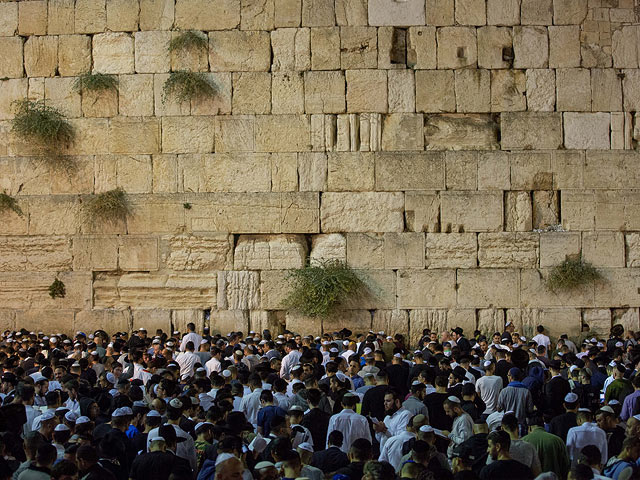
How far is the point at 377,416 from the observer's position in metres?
8.86

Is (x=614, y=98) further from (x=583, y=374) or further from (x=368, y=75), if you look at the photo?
(x=583, y=374)

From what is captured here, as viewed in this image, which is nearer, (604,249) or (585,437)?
(585,437)

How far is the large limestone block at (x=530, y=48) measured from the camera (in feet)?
56.4

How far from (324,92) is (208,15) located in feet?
9.71

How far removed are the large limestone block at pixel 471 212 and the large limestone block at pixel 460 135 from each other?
1061 millimetres

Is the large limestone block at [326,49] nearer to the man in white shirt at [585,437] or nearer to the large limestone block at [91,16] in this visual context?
the large limestone block at [91,16]

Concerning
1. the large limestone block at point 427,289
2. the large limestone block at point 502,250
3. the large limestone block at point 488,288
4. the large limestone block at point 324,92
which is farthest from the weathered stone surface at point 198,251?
the large limestone block at point 502,250

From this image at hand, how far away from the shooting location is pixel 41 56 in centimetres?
1772

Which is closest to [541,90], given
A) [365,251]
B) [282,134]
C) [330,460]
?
[365,251]

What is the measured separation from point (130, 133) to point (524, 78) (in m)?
8.24

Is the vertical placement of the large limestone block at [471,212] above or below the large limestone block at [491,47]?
below

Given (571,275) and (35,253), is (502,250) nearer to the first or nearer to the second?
(571,275)

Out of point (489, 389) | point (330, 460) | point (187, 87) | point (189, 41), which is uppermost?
point (189, 41)

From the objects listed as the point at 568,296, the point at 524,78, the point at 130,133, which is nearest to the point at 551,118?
the point at 524,78
